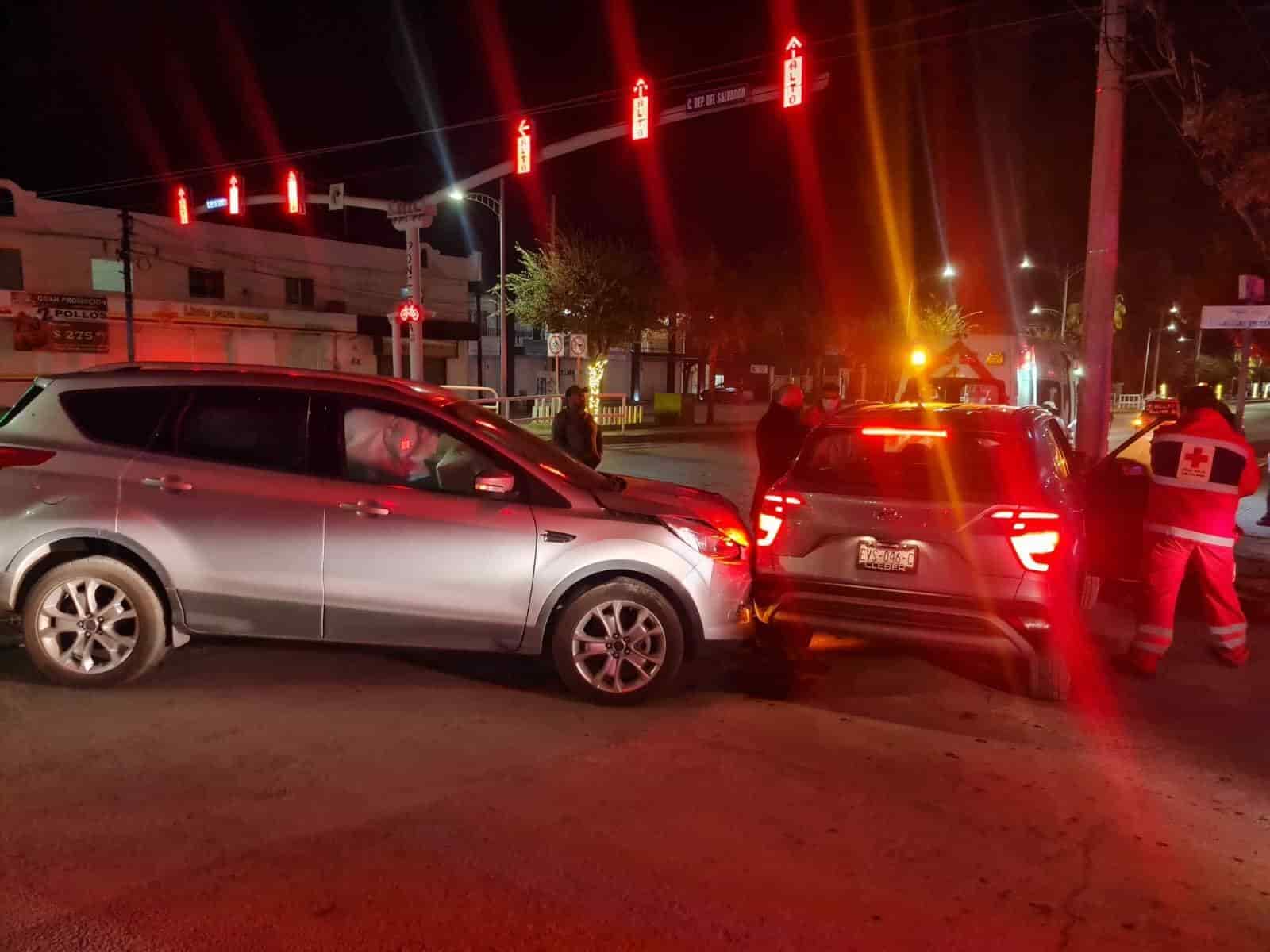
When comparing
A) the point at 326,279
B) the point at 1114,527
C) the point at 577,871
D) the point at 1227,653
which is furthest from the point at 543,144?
the point at 326,279

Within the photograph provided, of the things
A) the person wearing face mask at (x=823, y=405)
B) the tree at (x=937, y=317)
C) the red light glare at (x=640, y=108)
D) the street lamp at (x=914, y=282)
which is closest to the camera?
the person wearing face mask at (x=823, y=405)

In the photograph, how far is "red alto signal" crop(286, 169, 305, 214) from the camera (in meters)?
17.4

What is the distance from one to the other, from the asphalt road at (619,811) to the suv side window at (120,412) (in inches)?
53.9

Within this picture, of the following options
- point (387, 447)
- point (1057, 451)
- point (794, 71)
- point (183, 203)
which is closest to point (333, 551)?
point (387, 447)

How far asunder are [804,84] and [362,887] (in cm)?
992

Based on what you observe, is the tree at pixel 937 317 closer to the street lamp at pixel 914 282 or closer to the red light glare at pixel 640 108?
the street lamp at pixel 914 282

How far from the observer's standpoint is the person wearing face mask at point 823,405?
8867 mm

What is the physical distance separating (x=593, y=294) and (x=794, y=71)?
19.7 m

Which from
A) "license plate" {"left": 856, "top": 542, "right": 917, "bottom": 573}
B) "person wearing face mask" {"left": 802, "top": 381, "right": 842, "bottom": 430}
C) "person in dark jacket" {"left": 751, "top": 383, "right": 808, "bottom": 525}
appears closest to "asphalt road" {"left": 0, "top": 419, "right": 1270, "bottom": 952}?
"license plate" {"left": 856, "top": 542, "right": 917, "bottom": 573}

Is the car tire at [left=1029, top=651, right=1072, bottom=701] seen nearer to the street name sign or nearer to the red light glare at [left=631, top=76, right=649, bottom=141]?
the street name sign

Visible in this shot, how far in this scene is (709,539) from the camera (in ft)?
17.5

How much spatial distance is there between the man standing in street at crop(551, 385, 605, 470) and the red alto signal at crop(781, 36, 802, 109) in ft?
14.8

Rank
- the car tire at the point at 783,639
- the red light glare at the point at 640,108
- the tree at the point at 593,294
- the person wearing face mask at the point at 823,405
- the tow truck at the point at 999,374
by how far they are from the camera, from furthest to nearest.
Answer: the tree at the point at 593,294 < the tow truck at the point at 999,374 < the red light glare at the point at 640,108 < the person wearing face mask at the point at 823,405 < the car tire at the point at 783,639

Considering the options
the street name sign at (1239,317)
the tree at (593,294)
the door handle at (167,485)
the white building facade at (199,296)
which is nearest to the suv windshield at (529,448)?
the door handle at (167,485)
